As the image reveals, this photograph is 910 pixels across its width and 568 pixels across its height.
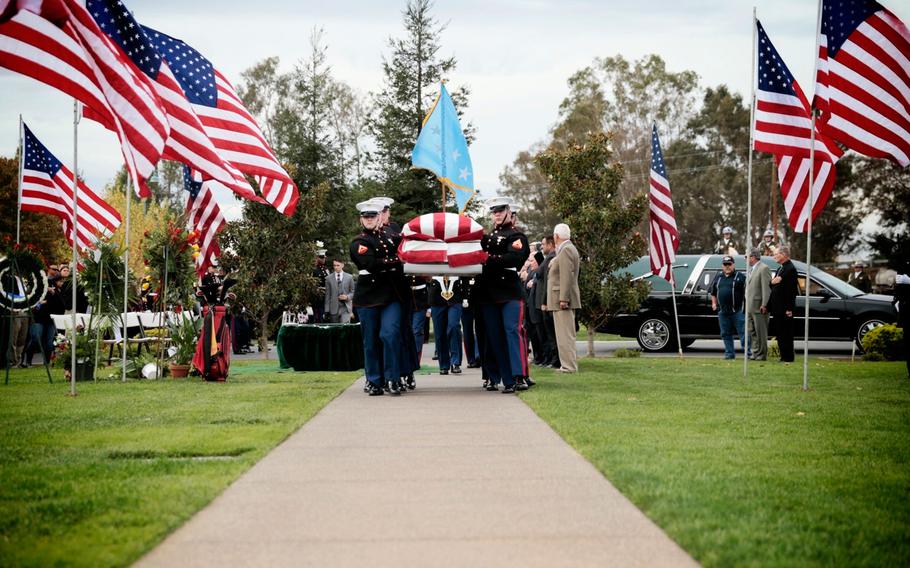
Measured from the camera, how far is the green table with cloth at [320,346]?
17094 mm

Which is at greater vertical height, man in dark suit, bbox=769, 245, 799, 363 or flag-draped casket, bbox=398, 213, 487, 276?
flag-draped casket, bbox=398, 213, 487, 276

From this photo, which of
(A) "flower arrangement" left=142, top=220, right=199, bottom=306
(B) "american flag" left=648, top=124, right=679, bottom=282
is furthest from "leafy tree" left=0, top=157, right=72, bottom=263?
(B) "american flag" left=648, top=124, right=679, bottom=282

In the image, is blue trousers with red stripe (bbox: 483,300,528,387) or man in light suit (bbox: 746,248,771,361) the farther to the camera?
man in light suit (bbox: 746,248,771,361)

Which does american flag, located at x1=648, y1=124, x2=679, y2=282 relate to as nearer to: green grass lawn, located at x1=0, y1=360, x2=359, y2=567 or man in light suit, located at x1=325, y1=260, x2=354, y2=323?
man in light suit, located at x1=325, y1=260, x2=354, y2=323

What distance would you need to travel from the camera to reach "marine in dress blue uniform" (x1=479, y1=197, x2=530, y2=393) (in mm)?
12203

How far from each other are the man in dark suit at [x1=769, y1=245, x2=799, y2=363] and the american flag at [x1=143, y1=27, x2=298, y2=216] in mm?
10440

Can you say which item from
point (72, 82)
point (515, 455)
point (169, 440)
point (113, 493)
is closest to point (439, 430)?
point (515, 455)

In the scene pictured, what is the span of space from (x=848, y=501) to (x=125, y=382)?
37.1ft

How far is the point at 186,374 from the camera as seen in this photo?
15352 mm

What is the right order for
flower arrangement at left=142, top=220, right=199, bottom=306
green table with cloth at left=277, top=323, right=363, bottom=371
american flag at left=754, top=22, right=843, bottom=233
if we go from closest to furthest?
american flag at left=754, top=22, right=843, bottom=233 < flower arrangement at left=142, top=220, right=199, bottom=306 < green table with cloth at left=277, top=323, right=363, bottom=371

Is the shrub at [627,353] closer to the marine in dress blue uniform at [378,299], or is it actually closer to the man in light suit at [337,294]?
the man in light suit at [337,294]

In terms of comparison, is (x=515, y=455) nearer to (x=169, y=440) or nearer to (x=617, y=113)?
(x=169, y=440)

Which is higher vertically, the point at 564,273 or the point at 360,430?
the point at 564,273

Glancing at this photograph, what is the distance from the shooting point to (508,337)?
486 inches
